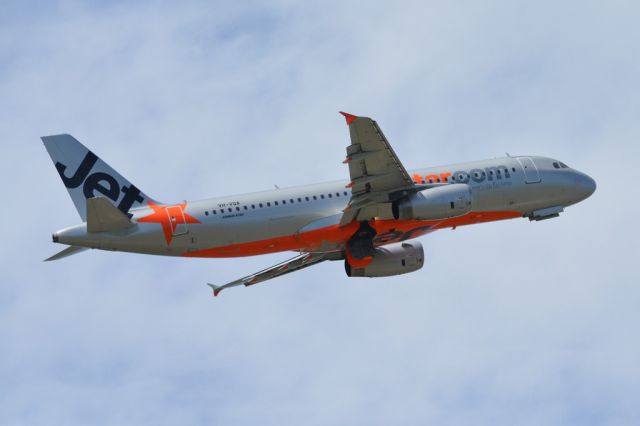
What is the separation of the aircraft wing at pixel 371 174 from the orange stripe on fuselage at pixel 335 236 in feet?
2.56

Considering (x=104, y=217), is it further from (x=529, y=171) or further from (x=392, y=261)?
(x=529, y=171)

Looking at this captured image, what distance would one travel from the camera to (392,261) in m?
65.4

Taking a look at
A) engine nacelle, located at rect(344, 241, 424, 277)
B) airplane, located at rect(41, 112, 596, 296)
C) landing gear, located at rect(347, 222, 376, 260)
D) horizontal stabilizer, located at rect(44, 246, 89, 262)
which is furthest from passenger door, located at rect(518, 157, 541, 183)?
horizontal stabilizer, located at rect(44, 246, 89, 262)

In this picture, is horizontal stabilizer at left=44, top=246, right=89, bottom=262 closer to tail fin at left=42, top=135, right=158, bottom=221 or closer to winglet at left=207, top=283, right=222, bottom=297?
tail fin at left=42, top=135, right=158, bottom=221

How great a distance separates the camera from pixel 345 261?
65.6 metres

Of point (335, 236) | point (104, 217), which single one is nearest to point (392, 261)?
point (335, 236)

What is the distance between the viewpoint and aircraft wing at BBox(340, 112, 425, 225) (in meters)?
56.2

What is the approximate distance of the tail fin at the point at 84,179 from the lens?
194 ft

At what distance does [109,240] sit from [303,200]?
385 inches

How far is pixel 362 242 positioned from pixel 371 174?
496 cm

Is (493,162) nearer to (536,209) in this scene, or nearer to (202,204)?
(536,209)

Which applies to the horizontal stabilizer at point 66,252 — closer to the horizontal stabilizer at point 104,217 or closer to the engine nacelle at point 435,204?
the horizontal stabilizer at point 104,217

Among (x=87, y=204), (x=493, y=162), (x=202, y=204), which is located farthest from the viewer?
(x=493, y=162)

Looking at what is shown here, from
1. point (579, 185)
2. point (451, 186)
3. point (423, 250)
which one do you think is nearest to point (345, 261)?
point (423, 250)
